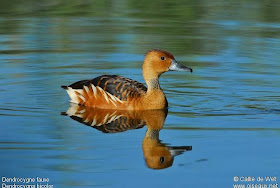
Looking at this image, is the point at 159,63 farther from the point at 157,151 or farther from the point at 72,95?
the point at 157,151

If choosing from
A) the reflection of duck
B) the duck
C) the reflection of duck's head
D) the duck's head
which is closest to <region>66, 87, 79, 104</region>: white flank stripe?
the duck

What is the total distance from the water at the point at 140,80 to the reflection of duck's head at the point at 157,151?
63 millimetres

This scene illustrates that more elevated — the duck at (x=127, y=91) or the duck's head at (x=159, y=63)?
the duck's head at (x=159, y=63)

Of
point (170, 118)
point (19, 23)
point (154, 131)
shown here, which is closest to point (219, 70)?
point (170, 118)

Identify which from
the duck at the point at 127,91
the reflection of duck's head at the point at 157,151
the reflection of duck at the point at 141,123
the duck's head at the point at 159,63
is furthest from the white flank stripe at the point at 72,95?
the reflection of duck's head at the point at 157,151

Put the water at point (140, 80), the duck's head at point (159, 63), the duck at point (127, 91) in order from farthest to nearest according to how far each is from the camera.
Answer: the duck's head at point (159, 63) → the duck at point (127, 91) → the water at point (140, 80)

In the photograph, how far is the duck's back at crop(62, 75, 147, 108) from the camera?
1157cm

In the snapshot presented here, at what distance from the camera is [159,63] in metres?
11.9

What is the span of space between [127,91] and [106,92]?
33cm

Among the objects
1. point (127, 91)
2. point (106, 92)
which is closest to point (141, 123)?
point (127, 91)

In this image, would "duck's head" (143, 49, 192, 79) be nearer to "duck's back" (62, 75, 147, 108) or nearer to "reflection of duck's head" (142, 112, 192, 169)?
"duck's back" (62, 75, 147, 108)

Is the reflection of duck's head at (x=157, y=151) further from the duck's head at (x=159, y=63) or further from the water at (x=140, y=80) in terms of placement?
the duck's head at (x=159, y=63)

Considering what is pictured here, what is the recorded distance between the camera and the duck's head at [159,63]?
39.0 feet

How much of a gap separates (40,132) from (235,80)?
187 inches
